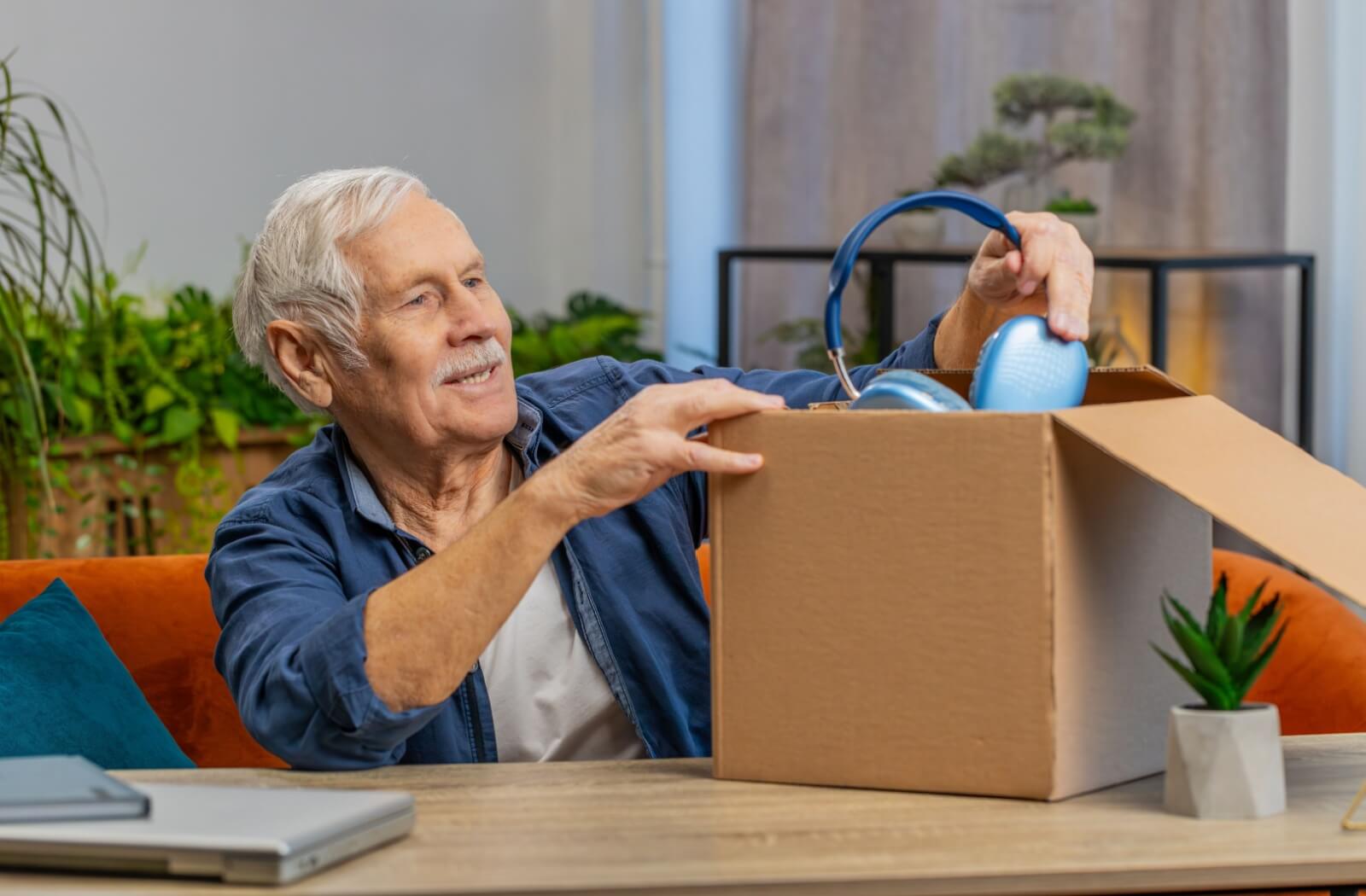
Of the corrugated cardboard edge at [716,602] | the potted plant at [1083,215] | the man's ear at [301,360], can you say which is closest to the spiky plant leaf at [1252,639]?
the corrugated cardboard edge at [716,602]

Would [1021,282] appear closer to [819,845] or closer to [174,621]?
[819,845]

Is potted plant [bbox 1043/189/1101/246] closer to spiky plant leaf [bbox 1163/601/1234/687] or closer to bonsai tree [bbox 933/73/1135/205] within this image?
bonsai tree [bbox 933/73/1135/205]

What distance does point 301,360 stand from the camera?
152cm

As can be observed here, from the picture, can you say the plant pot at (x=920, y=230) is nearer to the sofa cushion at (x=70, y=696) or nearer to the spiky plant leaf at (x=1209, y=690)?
the sofa cushion at (x=70, y=696)

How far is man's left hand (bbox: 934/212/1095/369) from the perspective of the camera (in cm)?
116

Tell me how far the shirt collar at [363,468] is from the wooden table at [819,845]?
45 centimetres

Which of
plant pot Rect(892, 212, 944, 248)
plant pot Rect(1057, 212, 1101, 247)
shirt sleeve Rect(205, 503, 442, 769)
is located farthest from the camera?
plant pot Rect(892, 212, 944, 248)

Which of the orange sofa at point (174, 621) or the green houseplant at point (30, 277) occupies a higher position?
the green houseplant at point (30, 277)

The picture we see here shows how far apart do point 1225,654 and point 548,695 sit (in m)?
0.69

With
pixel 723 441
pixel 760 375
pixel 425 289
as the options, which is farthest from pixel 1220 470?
pixel 425 289

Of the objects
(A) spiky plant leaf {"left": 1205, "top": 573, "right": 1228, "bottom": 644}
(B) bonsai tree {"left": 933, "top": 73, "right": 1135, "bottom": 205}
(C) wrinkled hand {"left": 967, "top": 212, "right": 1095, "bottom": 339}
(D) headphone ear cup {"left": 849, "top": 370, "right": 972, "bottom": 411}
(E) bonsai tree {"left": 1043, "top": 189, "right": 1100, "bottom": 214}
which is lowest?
(A) spiky plant leaf {"left": 1205, "top": 573, "right": 1228, "bottom": 644}

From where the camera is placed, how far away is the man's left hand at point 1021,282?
1.16 meters

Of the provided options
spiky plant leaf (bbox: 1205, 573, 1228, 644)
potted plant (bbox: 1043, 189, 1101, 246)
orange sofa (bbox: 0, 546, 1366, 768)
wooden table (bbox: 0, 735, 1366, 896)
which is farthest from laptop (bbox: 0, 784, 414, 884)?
potted plant (bbox: 1043, 189, 1101, 246)

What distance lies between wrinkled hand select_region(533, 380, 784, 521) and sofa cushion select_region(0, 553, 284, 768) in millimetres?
861
